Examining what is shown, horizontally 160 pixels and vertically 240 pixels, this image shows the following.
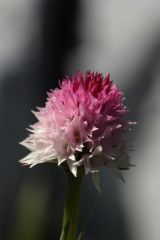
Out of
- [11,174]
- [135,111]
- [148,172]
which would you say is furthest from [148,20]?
[11,174]

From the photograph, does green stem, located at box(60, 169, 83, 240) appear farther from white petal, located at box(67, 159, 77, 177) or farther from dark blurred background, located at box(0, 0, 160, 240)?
dark blurred background, located at box(0, 0, 160, 240)

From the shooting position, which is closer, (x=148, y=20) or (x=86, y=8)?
(x=148, y=20)

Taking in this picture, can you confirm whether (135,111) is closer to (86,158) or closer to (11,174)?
(11,174)

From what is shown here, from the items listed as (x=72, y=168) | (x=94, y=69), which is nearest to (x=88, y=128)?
(x=72, y=168)

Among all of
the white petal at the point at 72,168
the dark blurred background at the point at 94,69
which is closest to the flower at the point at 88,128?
the white petal at the point at 72,168

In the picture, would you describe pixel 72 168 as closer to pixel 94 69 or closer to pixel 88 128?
pixel 88 128

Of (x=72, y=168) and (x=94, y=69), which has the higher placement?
(x=94, y=69)

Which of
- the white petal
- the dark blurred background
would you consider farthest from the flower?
the dark blurred background
